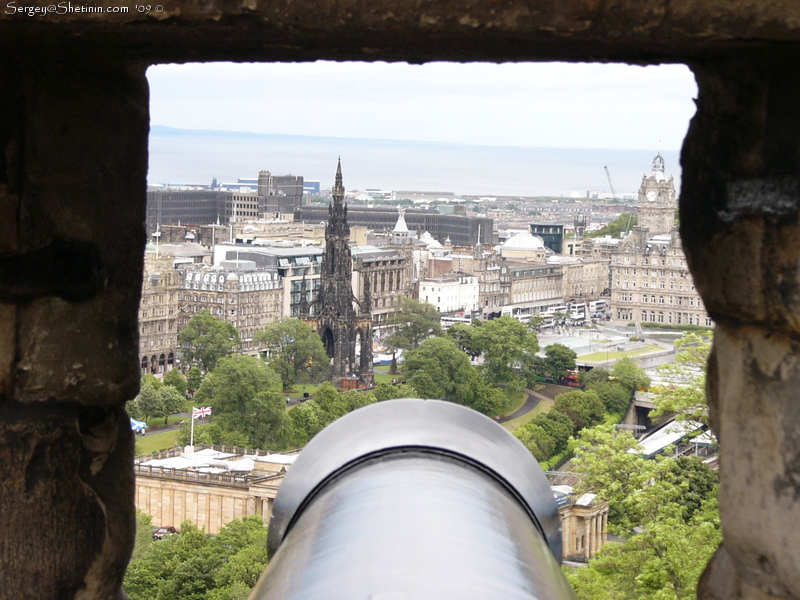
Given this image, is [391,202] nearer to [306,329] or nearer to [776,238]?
[306,329]

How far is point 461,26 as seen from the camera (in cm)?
138

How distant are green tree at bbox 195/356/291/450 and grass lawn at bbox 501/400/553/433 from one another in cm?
598

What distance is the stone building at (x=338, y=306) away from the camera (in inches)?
1829

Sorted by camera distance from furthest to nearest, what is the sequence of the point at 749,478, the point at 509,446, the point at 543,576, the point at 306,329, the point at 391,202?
the point at 391,202, the point at 306,329, the point at 509,446, the point at 749,478, the point at 543,576

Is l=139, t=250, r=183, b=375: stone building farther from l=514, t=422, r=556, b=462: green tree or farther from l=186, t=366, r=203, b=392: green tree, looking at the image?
l=514, t=422, r=556, b=462: green tree

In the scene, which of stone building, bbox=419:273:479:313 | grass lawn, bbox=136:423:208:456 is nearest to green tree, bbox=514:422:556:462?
grass lawn, bbox=136:423:208:456

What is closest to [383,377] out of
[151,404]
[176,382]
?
[176,382]

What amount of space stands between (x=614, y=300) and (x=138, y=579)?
156 ft

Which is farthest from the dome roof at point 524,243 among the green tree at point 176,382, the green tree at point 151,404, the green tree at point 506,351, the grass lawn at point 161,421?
the green tree at point 151,404

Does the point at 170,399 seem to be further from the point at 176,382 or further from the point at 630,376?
the point at 630,376

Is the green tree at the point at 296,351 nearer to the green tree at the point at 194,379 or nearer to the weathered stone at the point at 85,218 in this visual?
the green tree at the point at 194,379

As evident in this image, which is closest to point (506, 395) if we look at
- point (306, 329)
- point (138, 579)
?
point (306, 329)

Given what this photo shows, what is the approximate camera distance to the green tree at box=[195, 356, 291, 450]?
30891mm

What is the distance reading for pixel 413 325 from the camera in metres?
49.8
